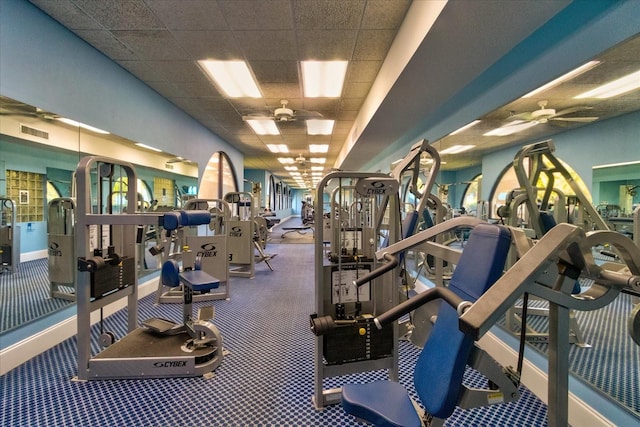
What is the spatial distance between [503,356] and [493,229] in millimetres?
2133

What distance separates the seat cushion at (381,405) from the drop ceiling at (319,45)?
2.28 m

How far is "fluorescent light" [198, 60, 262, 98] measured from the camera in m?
3.80

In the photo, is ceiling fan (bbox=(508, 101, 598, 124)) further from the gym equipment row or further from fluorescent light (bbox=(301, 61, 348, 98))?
fluorescent light (bbox=(301, 61, 348, 98))

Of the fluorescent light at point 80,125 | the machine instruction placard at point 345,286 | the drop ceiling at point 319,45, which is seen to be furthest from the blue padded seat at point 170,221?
the drop ceiling at point 319,45

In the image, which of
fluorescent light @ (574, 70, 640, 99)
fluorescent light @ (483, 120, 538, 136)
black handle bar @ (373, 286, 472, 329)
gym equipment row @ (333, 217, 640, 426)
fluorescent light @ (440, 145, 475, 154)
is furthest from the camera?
fluorescent light @ (440, 145, 475, 154)

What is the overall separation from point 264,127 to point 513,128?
16.9 ft

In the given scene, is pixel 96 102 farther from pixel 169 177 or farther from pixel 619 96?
pixel 619 96

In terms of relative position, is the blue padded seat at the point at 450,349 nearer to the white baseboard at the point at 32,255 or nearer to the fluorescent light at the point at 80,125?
the fluorescent light at the point at 80,125

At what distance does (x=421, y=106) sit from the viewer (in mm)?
4102

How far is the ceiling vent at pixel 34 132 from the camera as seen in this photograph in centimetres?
270

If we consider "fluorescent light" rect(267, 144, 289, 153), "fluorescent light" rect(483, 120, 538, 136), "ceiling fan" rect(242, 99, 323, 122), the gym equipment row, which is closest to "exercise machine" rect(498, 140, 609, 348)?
"fluorescent light" rect(483, 120, 538, 136)

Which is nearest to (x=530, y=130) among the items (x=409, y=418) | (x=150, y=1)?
(x=409, y=418)

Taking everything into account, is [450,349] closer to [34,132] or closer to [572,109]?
[572,109]

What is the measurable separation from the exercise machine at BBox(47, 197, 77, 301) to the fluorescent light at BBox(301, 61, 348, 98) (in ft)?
10.5
